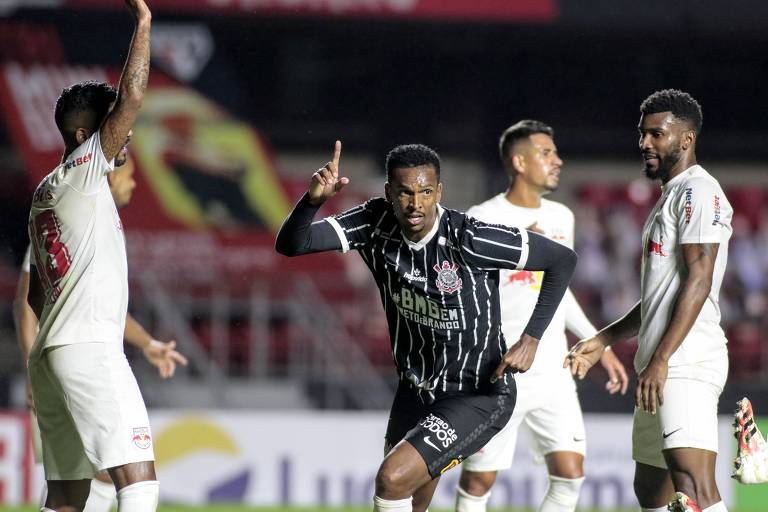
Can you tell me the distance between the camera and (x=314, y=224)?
17.4 ft

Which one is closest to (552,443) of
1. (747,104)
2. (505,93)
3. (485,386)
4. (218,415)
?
(485,386)

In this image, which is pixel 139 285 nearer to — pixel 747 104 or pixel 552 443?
pixel 552 443

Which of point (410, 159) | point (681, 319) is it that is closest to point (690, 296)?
point (681, 319)

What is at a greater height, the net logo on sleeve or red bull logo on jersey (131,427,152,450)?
the net logo on sleeve

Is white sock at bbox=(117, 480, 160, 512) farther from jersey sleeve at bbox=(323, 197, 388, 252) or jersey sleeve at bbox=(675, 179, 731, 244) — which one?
jersey sleeve at bbox=(675, 179, 731, 244)

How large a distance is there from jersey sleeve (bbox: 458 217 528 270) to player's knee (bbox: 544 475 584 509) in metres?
1.82

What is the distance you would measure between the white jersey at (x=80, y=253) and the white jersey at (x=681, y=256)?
7.28ft

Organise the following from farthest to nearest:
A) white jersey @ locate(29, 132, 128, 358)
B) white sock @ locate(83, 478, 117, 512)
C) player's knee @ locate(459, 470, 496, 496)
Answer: player's knee @ locate(459, 470, 496, 496) < white sock @ locate(83, 478, 117, 512) < white jersey @ locate(29, 132, 128, 358)

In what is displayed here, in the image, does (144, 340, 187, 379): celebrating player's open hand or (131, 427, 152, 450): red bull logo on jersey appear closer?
(131, 427, 152, 450): red bull logo on jersey

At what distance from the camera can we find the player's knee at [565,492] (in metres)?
6.62

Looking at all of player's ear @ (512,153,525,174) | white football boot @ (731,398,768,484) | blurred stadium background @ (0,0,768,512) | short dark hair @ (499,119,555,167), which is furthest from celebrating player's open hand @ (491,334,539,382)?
blurred stadium background @ (0,0,768,512)

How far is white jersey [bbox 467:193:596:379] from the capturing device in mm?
6688

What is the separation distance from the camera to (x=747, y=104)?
65.6 feet

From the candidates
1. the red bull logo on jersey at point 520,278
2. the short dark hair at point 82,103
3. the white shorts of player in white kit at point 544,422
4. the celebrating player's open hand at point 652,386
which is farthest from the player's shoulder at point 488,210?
the short dark hair at point 82,103
